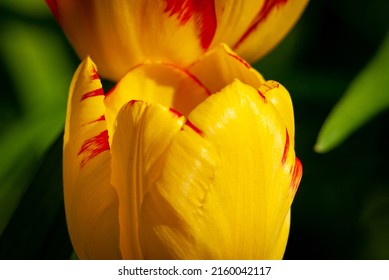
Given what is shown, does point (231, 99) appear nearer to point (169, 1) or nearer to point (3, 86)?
point (169, 1)

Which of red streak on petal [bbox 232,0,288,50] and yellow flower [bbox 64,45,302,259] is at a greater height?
red streak on petal [bbox 232,0,288,50]

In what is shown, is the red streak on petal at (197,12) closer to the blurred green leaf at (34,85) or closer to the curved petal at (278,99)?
the curved petal at (278,99)

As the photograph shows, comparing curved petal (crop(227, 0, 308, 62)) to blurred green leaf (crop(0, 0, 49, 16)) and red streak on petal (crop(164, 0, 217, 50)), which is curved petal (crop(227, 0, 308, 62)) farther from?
blurred green leaf (crop(0, 0, 49, 16))

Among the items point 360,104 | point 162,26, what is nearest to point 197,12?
point 162,26

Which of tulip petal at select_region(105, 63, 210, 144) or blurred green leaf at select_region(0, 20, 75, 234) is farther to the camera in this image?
blurred green leaf at select_region(0, 20, 75, 234)

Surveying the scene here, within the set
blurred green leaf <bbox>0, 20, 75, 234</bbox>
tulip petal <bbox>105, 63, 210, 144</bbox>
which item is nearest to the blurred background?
blurred green leaf <bbox>0, 20, 75, 234</bbox>
